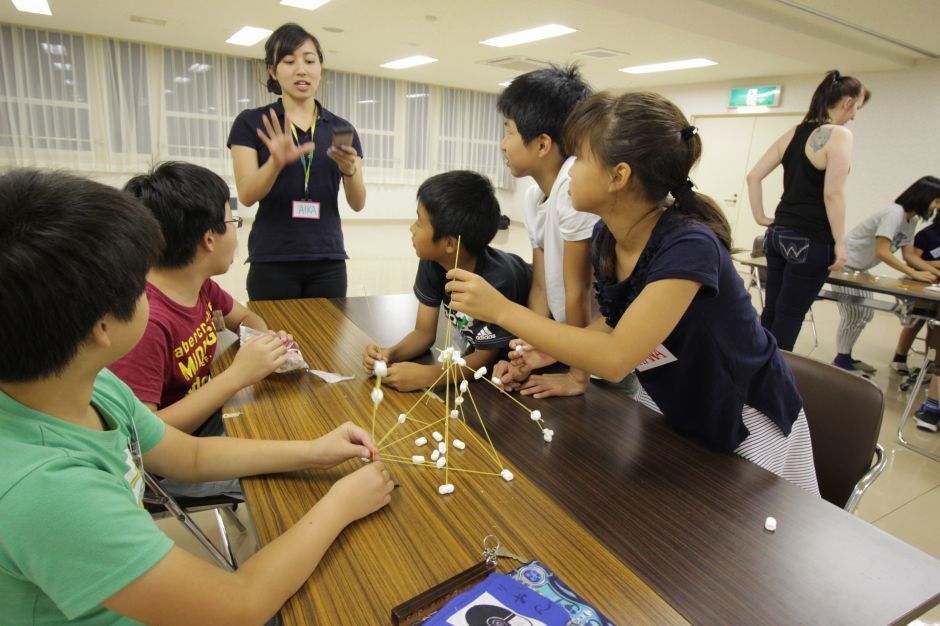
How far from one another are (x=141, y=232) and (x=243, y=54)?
10.3 meters

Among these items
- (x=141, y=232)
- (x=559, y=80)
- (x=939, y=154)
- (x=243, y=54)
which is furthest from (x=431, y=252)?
(x=243, y=54)

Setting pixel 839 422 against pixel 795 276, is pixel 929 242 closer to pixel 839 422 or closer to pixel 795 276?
pixel 795 276

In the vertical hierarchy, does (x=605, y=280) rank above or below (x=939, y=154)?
below

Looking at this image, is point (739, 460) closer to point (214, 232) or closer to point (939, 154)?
point (214, 232)

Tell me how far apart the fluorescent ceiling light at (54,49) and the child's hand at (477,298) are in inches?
413

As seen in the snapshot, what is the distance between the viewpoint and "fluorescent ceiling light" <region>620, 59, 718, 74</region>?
789 centimetres

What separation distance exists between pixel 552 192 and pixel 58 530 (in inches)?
57.9

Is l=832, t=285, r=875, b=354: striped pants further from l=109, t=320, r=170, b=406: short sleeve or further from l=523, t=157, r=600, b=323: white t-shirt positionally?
l=109, t=320, r=170, b=406: short sleeve

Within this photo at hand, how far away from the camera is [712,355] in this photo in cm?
130

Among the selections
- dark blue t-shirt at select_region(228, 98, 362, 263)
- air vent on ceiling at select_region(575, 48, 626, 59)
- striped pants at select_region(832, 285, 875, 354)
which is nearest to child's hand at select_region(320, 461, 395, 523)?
dark blue t-shirt at select_region(228, 98, 362, 263)

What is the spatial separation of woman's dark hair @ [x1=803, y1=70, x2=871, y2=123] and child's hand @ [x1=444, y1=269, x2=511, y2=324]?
9.97 feet

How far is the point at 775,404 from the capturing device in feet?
4.48

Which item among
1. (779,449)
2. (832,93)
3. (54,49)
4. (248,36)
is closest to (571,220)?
(779,449)

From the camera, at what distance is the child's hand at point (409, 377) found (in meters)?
1.45
